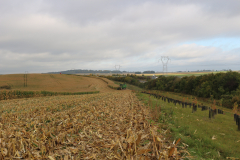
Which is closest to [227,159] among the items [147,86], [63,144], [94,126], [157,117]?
[157,117]

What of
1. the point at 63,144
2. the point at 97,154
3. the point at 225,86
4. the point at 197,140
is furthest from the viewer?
the point at 225,86

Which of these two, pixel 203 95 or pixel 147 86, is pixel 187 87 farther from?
pixel 147 86

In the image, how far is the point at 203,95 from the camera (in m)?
29.4

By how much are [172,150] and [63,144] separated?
2.83m

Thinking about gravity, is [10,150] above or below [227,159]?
above

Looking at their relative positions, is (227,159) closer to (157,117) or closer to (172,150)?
(172,150)

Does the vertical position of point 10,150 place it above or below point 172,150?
below

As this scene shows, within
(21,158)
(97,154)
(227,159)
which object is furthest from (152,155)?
(227,159)

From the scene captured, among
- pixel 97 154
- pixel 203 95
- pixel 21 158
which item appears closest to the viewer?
pixel 21 158

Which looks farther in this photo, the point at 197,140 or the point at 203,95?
the point at 203,95

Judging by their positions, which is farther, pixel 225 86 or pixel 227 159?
pixel 225 86

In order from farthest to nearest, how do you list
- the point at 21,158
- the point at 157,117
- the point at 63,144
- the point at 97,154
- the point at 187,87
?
the point at 187,87 → the point at 157,117 → the point at 63,144 → the point at 97,154 → the point at 21,158

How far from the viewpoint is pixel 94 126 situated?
17.4 ft

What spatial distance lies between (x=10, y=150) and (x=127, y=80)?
243 feet
